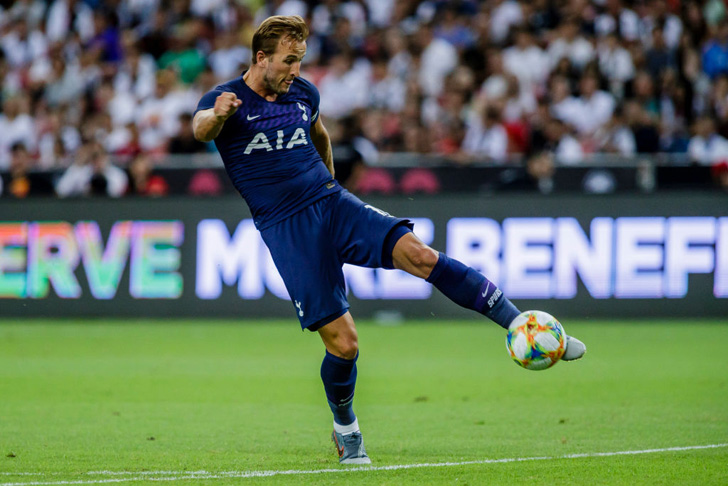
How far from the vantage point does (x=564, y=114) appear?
55.1 feet

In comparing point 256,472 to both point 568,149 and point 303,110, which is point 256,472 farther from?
point 568,149

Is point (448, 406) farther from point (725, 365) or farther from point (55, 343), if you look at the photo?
point (55, 343)

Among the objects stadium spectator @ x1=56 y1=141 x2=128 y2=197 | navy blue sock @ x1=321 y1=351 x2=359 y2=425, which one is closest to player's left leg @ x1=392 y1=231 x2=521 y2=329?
navy blue sock @ x1=321 y1=351 x2=359 y2=425

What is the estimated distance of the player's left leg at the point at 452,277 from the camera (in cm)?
592

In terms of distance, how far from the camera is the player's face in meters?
6.18

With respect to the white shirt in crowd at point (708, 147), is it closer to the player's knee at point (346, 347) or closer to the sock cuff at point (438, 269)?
the sock cuff at point (438, 269)

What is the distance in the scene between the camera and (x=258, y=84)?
6.33 m

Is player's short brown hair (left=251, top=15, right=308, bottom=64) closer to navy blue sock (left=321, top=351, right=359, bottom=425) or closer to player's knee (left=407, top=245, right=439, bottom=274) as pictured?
player's knee (left=407, top=245, right=439, bottom=274)

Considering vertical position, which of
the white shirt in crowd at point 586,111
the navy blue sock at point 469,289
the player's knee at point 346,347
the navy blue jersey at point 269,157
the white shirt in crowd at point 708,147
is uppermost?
the navy blue jersey at point 269,157

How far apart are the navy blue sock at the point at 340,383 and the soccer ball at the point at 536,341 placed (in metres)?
0.94

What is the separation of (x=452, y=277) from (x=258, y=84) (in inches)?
63.8

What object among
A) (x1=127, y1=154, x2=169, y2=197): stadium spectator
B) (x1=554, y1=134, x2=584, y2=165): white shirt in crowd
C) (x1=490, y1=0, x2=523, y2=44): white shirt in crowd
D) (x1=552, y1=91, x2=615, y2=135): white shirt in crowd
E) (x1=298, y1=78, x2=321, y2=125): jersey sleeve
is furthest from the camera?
(x1=490, y1=0, x2=523, y2=44): white shirt in crowd

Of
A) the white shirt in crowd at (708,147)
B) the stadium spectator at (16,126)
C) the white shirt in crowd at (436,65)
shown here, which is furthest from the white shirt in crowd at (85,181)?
the white shirt in crowd at (708,147)

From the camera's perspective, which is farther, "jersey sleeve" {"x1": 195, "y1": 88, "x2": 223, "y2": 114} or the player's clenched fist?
"jersey sleeve" {"x1": 195, "y1": 88, "x2": 223, "y2": 114}
